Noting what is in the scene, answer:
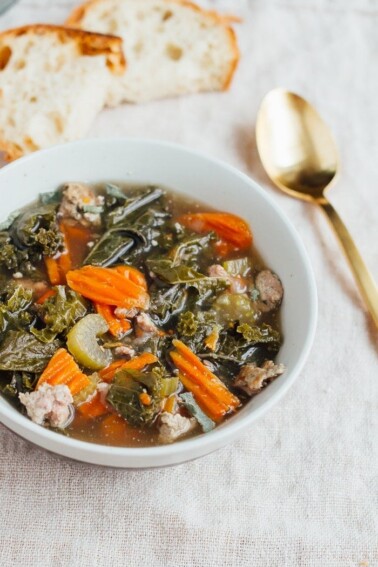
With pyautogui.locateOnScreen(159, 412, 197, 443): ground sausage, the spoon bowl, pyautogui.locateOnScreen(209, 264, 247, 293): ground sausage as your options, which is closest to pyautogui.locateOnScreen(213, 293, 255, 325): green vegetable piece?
pyautogui.locateOnScreen(209, 264, 247, 293): ground sausage

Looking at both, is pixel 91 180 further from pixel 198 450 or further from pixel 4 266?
pixel 198 450

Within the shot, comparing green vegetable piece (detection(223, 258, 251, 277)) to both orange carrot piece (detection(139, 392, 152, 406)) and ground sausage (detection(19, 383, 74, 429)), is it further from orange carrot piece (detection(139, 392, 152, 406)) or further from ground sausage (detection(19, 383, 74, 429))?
ground sausage (detection(19, 383, 74, 429))

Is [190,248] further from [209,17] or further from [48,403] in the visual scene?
[209,17]

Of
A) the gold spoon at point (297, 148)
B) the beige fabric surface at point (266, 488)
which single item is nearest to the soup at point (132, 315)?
the beige fabric surface at point (266, 488)

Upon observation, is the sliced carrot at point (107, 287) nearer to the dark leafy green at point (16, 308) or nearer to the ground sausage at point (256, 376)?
the dark leafy green at point (16, 308)

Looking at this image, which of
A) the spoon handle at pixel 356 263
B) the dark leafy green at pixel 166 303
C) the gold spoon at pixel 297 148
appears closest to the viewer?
the dark leafy green at pixel 166 303

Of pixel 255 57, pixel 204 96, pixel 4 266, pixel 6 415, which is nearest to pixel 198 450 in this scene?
pixel 6 415
